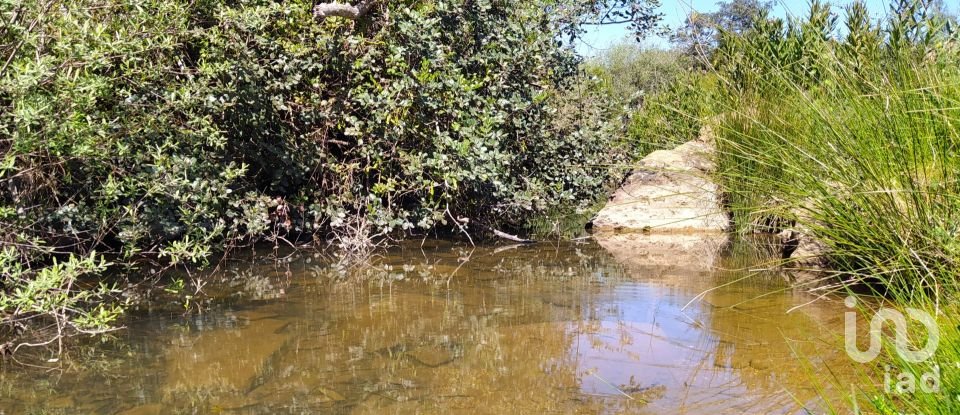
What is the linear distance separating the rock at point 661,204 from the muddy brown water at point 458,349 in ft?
7.70

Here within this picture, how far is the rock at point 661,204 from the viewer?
7957 millimetres

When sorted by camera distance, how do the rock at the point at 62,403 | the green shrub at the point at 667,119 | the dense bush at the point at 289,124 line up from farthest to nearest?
the green shrub at the point at 667,119
the dense bush at the point at 289,124
the rock at the point at 62,403

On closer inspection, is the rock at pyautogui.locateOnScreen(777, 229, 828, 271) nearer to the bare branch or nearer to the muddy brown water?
the muddy brown water

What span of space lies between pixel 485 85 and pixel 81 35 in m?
3.51

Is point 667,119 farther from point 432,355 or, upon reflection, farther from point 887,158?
point 432,355

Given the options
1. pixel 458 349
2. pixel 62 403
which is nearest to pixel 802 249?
pixel 458 349

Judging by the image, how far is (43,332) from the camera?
3.96 metres

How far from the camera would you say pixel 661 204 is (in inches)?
338

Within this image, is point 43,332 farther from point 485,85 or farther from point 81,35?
point 485,85

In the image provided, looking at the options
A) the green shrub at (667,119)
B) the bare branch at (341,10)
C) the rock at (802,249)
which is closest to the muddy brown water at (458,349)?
the rock at (802,249)

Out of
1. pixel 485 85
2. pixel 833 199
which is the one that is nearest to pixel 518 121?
pixel 485 85

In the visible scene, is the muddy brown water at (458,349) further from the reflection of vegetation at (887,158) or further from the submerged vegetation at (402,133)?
the reflection of vegetation at (887,158)

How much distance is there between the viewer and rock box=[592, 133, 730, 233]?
7.96 meters

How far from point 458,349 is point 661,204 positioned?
5.15m
